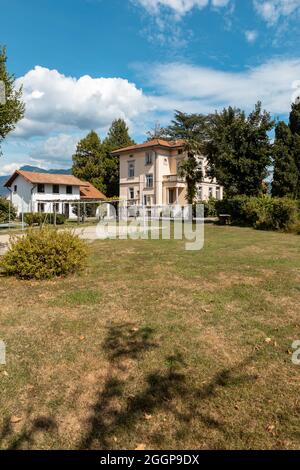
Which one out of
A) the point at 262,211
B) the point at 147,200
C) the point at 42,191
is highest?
the point at 42,191

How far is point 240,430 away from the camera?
2801mm

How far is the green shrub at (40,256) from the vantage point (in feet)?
23.9

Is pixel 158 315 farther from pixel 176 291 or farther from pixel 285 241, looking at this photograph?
pixel 285 241

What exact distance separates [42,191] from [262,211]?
3122 centimetres

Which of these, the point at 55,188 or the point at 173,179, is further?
the point at 55,188

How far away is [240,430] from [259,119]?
2398cm

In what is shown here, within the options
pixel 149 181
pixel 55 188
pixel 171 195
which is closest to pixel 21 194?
pixel 55 188

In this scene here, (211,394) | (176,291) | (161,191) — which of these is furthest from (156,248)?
(161,191)

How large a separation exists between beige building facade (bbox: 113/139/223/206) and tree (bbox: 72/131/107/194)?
32.2ft

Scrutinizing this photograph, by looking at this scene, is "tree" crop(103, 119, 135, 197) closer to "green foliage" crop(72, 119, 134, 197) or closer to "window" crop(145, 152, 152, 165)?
"green foliage" crop(72, 119, 134, 197)

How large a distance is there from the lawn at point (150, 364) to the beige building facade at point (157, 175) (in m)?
32.8

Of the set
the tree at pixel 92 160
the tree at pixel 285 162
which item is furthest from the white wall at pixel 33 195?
the tree at pixel 285 162

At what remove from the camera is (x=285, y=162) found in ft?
75.4
